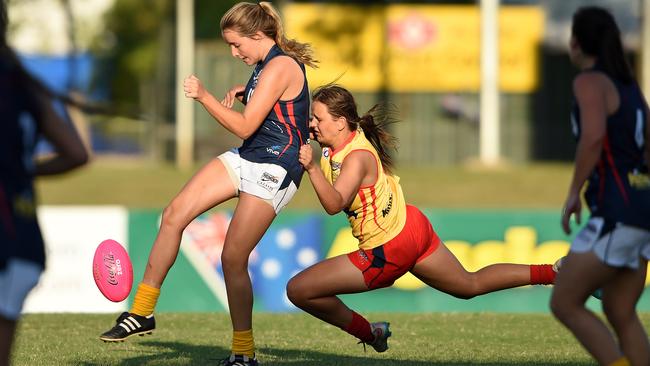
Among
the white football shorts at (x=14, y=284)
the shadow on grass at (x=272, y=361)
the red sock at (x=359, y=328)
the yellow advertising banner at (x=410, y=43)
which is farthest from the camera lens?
the yellow advertising banner at (x=410, y=43)

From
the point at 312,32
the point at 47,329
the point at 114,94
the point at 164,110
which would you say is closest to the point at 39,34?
the point at 114,94

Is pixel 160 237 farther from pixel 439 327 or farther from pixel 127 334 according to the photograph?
pixel 439 327

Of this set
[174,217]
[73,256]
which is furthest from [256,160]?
[73,256]

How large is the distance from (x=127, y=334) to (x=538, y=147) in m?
22.5

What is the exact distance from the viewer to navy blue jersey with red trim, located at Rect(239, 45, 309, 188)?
654 cm

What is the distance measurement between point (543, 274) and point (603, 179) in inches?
80.1

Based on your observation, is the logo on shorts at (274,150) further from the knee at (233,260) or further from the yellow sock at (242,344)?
the yellow sock at (242,344)

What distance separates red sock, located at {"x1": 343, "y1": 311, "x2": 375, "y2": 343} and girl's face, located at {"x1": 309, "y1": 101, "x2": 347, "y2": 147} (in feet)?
3.16

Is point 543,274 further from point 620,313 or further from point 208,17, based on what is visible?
point 208,17

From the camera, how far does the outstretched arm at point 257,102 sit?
6305 millimetres

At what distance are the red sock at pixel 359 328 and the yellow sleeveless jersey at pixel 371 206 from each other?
0.42 m

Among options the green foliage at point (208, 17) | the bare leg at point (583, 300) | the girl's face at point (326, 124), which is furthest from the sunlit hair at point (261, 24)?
the green foliage at point (208, 17)

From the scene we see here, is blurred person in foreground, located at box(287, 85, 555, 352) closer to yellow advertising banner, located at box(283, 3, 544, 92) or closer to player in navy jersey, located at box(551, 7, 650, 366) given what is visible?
player in navy jersey, located at box(551, 7, 650, 366)

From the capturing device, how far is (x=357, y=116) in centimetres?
682
